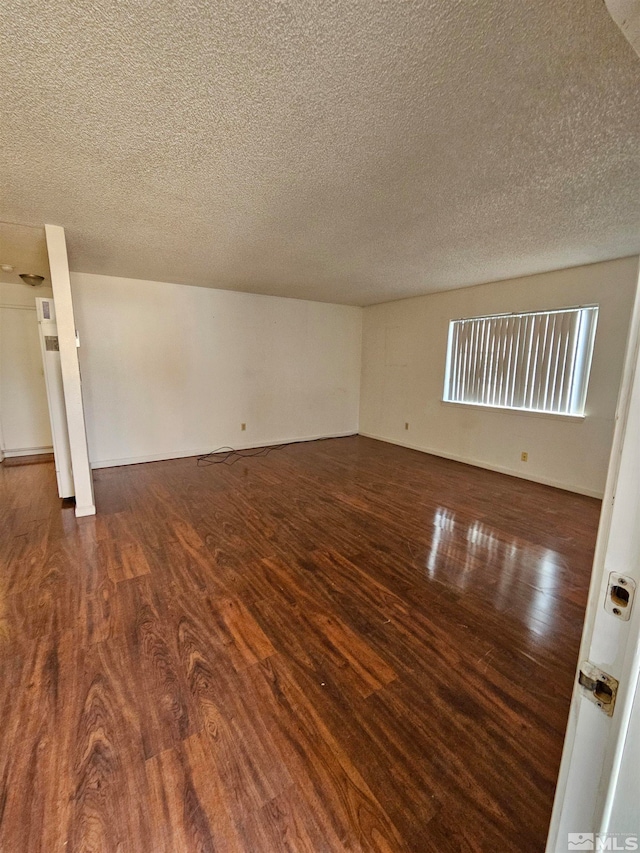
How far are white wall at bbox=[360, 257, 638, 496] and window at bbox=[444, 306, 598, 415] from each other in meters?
0.11

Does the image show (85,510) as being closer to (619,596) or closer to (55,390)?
(55,390)

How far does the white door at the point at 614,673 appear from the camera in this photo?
1.42ft

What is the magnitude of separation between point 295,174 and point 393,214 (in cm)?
80

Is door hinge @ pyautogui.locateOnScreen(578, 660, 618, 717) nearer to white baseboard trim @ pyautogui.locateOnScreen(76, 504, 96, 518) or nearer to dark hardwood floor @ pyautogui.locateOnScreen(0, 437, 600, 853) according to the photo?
dark hardwood floor @ pyautogui.locateOnScreen(0, 437, 600, 853)

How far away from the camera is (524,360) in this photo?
4.22m

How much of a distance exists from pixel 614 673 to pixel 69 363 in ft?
11.9

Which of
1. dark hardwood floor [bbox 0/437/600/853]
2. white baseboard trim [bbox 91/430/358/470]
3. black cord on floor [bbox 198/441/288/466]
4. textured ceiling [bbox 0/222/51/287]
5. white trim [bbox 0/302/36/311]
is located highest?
textured ceiling [bbox 0/222/51/287]

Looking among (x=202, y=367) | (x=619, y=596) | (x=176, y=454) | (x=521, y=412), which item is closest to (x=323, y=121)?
(x=619, y=596)

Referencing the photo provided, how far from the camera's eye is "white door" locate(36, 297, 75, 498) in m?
3.18

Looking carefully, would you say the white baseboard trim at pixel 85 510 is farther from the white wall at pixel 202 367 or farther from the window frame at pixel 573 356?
the window frame at pixel 573 356

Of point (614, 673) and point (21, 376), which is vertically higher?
point (21, 376)

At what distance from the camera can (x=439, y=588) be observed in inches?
86.3

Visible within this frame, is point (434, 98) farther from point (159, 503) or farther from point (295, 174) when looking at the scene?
point (159, 503)

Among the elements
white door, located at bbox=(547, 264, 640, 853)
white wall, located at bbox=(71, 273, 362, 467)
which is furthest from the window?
white door, located at bbox=(547, 264, 640, 853)
